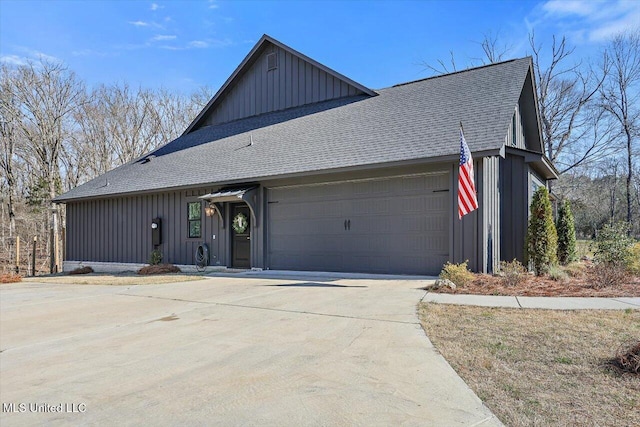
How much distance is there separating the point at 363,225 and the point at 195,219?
20.8ft

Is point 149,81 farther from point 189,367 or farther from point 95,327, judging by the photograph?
point 189,367

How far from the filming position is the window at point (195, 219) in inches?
560

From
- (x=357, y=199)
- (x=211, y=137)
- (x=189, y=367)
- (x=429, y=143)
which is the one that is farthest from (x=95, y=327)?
(x=211, y=137)

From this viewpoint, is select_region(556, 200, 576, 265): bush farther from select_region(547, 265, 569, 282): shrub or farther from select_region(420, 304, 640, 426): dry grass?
select_region(420, 304, 640, 426): dry grass

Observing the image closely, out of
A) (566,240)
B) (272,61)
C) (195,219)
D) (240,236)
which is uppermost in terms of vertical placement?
(272,61)

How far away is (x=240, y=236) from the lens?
1331 centimetres

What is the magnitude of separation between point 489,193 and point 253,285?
222 inches

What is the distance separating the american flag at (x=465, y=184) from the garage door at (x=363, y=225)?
1.12 m

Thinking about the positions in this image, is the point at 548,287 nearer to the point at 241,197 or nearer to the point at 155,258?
the point at 241,197

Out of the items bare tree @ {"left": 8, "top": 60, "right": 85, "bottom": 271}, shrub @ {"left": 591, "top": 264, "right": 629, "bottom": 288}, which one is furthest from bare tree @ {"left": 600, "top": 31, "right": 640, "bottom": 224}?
bare tree @ {"left": 8, "top": 60, "right": 85, "bottom": 271}

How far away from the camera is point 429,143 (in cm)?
997

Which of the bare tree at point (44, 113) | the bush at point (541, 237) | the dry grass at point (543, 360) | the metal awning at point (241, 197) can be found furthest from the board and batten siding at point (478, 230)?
the bare tree at point (44, 113)

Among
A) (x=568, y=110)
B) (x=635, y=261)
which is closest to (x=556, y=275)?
(x=635, y=261)

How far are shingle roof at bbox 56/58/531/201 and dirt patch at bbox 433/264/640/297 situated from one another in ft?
8.97
